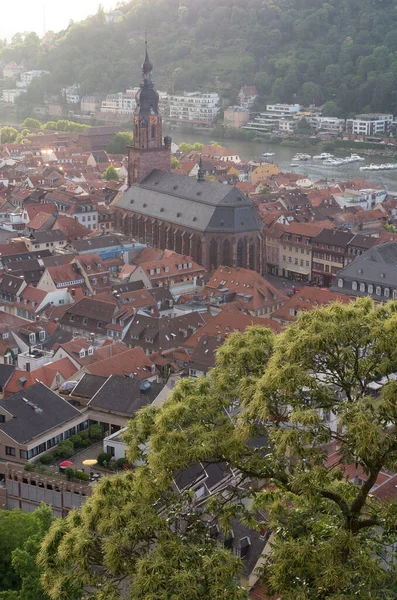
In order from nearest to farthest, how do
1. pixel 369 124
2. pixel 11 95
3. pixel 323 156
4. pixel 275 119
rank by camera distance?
1. pixel 323 156
2. pixel 369 124
3. pixel 275 119
4. pixel 11 95

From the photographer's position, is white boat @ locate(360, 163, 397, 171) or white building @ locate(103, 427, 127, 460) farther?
white boat @ locate(360, 163, 397, 171)

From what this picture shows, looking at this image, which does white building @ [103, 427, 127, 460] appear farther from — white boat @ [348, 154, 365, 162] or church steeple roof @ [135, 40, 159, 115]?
white boat @ [348, 154, 365, 162]

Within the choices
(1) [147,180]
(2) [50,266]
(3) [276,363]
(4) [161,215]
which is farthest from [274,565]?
(1) [147,180]

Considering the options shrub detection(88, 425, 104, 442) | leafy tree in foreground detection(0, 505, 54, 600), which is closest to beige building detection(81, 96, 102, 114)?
shrub detection(88, 425, 104, 442)

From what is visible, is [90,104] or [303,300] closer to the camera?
[303,300]

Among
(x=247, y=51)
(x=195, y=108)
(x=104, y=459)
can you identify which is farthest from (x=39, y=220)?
(x=247, y=51)

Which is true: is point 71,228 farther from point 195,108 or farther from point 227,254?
point 195,108
